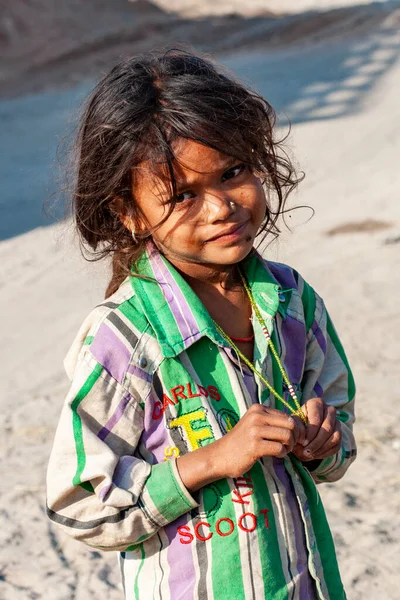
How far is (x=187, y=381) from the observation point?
1557 millimetres

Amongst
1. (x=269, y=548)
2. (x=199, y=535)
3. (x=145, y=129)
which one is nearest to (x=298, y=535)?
(x=269, y=548)

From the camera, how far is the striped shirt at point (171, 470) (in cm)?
150

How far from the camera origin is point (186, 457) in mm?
1512

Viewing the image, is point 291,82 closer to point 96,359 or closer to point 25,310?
point 25,310

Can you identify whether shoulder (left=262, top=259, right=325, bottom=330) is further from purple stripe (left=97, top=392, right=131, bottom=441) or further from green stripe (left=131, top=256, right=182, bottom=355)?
purple stripe (left=97, top=392, right=131, bottom=441)

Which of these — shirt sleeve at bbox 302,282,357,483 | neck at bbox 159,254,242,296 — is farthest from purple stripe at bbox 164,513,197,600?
neck at bbox 159,254,242,296

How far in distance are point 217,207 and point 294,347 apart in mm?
338

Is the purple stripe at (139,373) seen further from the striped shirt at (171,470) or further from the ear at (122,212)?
the ear at (122,212)

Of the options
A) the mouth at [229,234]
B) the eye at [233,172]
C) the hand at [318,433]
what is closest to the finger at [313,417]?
the hand at [318,433]

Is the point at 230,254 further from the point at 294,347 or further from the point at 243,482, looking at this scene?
the point at 243,482

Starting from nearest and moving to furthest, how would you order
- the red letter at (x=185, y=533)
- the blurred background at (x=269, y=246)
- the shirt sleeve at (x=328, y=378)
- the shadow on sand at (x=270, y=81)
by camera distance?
the red letter at (x=185, y=533) → the shirt sleeve at (x=328, y=378) → the blurred background at (x=269, y=246) → the shadow on sand at (x=270, y=81)

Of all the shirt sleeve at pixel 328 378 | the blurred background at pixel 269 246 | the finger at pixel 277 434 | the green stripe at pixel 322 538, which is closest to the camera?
the finger at pixel 277 434

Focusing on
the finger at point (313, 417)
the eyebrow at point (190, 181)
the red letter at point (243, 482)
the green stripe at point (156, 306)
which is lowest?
the red letter at point (243, 482)

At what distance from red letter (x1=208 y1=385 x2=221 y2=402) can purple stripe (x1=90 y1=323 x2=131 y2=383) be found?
15 cm
